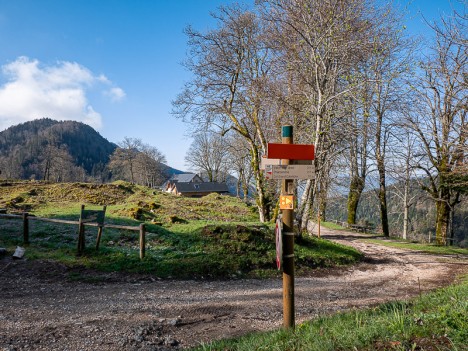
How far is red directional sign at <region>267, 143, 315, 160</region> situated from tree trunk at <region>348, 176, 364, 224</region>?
838 inches

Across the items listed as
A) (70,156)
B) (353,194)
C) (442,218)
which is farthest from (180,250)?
(70,156)

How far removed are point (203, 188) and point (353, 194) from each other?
42.3 m

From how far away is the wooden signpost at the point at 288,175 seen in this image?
4.79 m

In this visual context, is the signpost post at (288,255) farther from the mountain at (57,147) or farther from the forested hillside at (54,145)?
the forested hillside at (54,145)

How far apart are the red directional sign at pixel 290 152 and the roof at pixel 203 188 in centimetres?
6012

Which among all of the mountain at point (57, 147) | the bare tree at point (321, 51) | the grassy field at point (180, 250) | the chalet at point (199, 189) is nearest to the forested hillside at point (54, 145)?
the mountain at point (57, 147)

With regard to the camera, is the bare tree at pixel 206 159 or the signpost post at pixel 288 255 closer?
the signpost post at pixel 288 255

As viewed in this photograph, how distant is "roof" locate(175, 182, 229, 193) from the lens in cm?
6519

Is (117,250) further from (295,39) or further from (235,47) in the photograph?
(235,47)

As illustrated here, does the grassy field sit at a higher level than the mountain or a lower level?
lower

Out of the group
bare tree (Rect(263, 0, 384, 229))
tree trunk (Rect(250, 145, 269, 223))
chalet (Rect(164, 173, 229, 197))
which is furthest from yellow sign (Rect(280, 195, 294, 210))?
chalet (Rect(164, 173, 229, 197))

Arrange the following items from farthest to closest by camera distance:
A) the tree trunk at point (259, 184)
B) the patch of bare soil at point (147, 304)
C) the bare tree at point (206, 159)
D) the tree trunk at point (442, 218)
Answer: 1. the bare tree at point (206, 159)
2. the tree trunk at point (442, 218)
3. the tree trunk at point (259, 184)
4. the patch of bare soil at point (147, 304)

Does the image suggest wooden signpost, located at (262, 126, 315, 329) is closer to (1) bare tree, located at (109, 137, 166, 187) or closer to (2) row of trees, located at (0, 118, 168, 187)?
(2) row of trees, located at (0, 118, 168, 187)

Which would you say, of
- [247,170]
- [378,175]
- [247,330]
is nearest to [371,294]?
[247,330]
